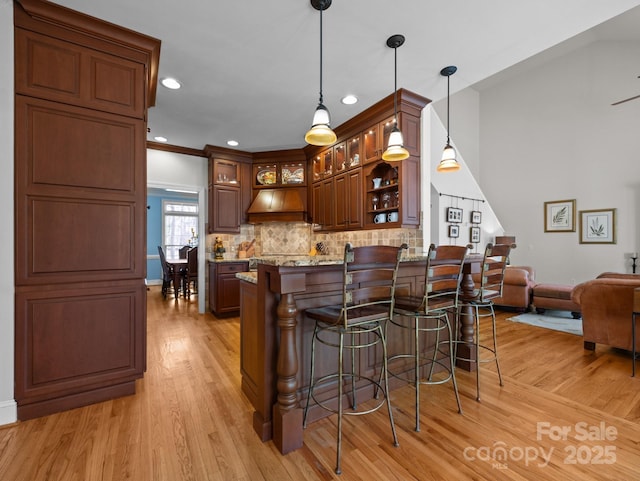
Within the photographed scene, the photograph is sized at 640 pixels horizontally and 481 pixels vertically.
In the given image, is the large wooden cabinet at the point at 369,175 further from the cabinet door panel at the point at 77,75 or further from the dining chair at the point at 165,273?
the dining chair at the point at 165,273

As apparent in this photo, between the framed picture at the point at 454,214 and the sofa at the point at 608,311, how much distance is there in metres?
2.51

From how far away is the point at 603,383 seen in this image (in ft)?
8.11

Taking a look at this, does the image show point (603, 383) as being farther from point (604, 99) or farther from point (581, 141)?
point (604, 99)

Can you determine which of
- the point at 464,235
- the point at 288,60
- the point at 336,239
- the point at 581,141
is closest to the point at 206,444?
the point at 288,60

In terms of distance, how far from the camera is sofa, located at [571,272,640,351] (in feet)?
9.65

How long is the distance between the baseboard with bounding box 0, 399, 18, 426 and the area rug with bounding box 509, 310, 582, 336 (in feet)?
18.6

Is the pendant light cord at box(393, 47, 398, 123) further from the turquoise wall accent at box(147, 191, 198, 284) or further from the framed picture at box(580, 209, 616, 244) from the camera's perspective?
the turquoise wall accent at box(147, 191, 198, 284)

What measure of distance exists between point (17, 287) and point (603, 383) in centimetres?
452

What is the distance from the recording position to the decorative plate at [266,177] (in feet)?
17.9

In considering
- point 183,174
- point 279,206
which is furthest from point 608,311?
point 183,174

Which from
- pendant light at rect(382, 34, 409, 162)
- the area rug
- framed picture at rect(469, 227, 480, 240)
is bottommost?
the area rug

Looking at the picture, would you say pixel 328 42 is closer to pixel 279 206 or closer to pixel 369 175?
pixel 369 175

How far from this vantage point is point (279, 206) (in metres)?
5.15

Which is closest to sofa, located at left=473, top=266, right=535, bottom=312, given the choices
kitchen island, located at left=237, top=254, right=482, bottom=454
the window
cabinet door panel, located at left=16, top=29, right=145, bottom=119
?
kitchen island, located at left=237, top=254, right=482, bottom=454
